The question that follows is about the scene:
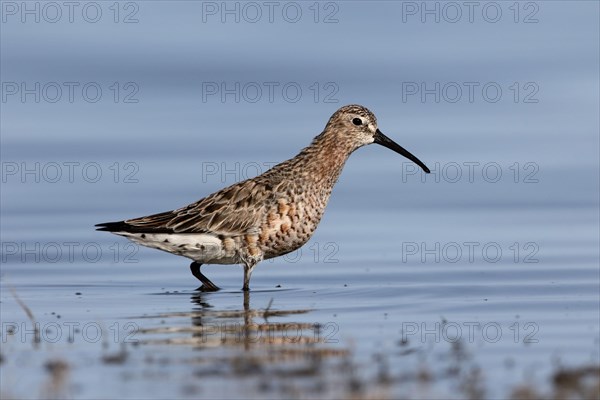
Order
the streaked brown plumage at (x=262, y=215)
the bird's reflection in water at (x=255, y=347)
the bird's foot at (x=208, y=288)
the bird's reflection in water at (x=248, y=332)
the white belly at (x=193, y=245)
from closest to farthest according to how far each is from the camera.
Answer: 1. the bird's reflection in water at (x=255, y=347)
2. the bird's reflection in water at (x=248, y=332)
3. the streaked brown plumage at (x=262, y=215)
4. the white belly at (x=193, y=245)
5. the bird's foot at (x=208, y=288)

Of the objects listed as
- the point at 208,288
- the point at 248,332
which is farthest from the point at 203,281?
the point at 248,332

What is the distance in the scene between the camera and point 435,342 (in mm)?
11633

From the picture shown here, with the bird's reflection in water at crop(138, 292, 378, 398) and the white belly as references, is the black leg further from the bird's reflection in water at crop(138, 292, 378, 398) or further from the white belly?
the bird's reflection in water at crop(138, 292, 378, 398)

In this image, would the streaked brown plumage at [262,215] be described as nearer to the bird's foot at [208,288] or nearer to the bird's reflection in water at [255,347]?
the bird's foot at [208,288]

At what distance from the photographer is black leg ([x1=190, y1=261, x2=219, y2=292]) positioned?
16.1 m

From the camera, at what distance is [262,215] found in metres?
15.6

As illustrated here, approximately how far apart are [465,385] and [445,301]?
17.8 feet

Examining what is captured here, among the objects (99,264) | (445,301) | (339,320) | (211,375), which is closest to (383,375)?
(211,375)

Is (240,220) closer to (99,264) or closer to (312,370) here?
(99,264)

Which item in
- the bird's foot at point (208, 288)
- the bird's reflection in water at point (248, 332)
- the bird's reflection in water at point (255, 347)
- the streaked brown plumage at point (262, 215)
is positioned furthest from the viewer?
the bird's foot at point (208, 288)

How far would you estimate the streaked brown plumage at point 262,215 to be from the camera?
15625 mm

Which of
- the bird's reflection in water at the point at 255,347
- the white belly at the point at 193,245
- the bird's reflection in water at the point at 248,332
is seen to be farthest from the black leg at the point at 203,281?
the bird's reflection in water at the point at 248,332

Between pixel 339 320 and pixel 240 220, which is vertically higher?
pixel 240 220

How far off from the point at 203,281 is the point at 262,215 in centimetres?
115
